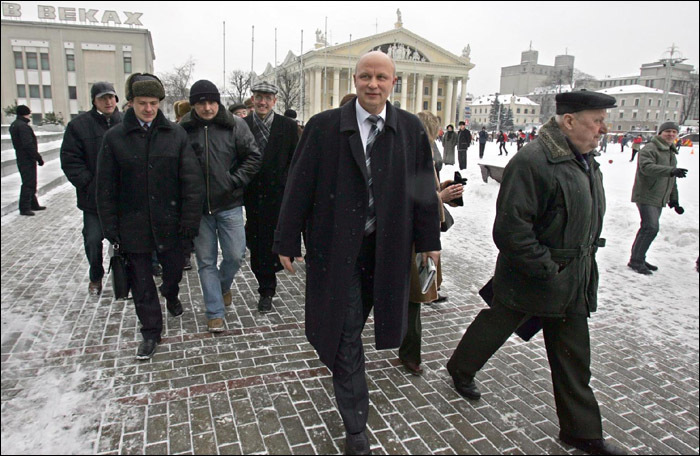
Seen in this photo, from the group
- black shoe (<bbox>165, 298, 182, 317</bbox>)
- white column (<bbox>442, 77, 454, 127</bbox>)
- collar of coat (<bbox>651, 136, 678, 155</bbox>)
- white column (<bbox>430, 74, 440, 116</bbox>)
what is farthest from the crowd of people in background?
white column (<bbox>430, 74, 440, 116</bbox>)

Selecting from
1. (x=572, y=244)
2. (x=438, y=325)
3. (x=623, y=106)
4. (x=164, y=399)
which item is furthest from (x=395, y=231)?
(x=623, y=106)

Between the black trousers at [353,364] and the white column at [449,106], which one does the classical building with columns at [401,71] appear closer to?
the white column at [449,106]

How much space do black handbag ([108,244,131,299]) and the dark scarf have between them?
1.92m

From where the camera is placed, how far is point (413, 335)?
3854mm

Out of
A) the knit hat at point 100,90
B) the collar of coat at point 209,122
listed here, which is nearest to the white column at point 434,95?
the knit hat at point 100,90

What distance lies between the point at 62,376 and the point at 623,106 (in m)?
125

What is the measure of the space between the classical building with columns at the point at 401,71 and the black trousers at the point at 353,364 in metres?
77.9

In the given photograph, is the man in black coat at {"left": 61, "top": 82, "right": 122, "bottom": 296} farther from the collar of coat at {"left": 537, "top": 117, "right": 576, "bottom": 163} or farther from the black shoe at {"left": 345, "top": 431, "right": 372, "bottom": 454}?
the collar of coat at {"left": 537, "top": 117, "right": 576, "bottom": 163}

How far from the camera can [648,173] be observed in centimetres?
686

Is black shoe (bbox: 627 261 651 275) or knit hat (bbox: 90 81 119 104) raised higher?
knit hat (bbox: 90 81 119 104)

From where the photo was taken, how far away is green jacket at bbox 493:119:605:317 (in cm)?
291

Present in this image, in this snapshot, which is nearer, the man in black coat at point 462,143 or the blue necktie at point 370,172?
the blue necktie at point 370,172

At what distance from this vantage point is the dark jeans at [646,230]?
693 centimetres

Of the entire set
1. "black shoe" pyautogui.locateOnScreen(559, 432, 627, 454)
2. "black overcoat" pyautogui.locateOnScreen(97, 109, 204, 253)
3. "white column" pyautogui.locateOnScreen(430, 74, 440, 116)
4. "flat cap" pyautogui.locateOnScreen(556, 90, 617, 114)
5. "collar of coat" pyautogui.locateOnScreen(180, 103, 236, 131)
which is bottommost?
"black shoe" pyautogui.locateOnScreen(559, 432, 627, 454)
